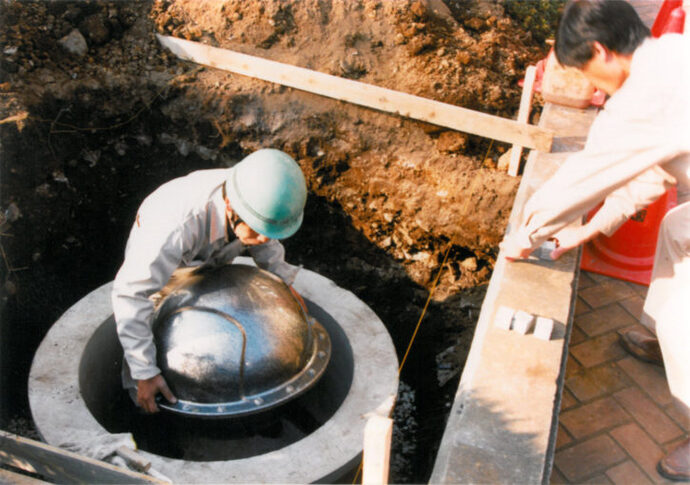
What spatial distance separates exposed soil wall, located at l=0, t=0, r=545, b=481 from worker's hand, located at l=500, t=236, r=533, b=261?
1.47m

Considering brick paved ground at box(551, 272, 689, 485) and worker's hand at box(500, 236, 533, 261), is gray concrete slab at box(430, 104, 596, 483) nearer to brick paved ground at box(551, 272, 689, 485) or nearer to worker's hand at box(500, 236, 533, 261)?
worker's hand at box(500, 236, 533, 261)

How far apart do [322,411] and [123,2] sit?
5325 millimetres

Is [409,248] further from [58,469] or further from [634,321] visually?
[58,469]

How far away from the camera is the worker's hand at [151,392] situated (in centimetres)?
350

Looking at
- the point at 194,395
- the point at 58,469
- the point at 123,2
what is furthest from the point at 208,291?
the point at 123,2

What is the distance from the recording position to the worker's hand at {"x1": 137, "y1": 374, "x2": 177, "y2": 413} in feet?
11.5

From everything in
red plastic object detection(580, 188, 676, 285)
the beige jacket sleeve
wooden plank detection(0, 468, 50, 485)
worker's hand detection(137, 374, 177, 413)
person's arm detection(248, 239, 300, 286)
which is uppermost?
the beige jacket sleeve

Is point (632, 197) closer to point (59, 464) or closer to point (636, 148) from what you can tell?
point (636, 148)

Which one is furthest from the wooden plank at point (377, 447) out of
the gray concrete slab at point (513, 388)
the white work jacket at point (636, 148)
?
the white work jacket at point (636, 148)

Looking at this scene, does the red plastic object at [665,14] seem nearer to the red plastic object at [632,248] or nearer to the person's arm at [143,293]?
the red plastic object at [632,248]

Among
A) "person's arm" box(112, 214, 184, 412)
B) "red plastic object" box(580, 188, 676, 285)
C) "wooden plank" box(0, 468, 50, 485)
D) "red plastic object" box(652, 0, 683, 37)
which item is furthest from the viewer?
"red plastic object" box(652, 0, 683, 37)

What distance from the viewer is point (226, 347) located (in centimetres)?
352

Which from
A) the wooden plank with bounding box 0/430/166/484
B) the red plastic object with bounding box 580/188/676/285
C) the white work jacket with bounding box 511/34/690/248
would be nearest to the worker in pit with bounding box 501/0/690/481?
the white work jacket with bounding box 511/34/690/248

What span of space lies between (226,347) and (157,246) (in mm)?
747
